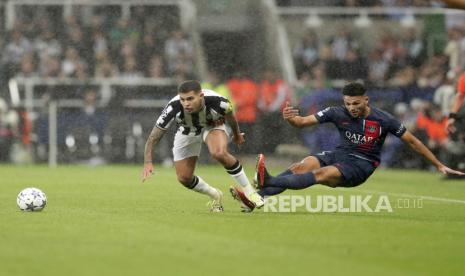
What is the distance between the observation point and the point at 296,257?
8.34 m

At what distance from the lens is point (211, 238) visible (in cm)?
962

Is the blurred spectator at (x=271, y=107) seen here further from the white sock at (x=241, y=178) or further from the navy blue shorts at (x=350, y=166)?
the white sock at (x=241, y=178)

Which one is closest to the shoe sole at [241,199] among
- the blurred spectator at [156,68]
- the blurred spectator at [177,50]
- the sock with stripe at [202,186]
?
the sock with stripe at [202,186]

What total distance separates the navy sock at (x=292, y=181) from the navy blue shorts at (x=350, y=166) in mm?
453

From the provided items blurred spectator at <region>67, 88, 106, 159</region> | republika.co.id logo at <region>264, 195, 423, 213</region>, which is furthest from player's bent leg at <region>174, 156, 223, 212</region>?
blurred spectator at <region>67, 88, 106, 159</region>

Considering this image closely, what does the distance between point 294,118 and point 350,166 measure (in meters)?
0.96

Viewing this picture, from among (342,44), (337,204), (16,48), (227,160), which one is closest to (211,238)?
(227,160)

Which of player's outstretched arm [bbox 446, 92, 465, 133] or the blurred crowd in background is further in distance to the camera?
the blurred crowd in background

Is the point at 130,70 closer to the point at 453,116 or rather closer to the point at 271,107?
the point at 271,107

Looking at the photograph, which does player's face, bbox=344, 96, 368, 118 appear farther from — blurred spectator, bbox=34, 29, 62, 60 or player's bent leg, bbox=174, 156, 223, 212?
blurred spectator, bbox=34, 29, 62, 60

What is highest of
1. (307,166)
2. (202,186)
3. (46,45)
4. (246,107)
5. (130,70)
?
(46,45)

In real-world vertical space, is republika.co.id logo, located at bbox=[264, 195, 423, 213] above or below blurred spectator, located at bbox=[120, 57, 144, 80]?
below

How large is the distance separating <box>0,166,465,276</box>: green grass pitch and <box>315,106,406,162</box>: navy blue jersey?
0.73 m

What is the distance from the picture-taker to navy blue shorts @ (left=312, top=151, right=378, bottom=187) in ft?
41.1
